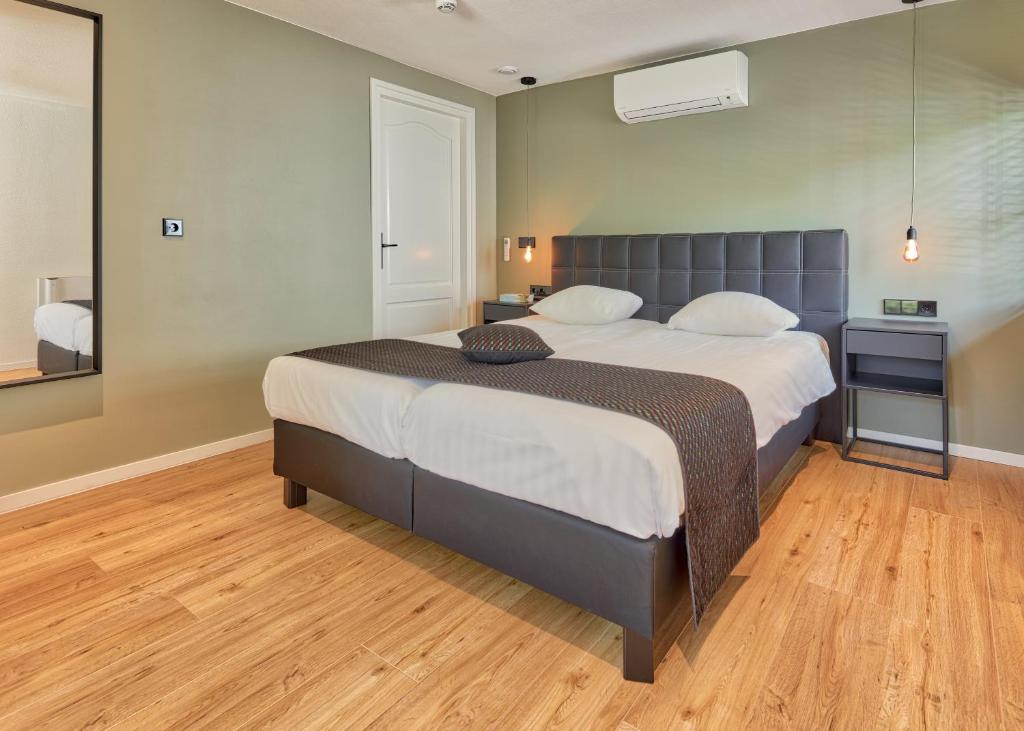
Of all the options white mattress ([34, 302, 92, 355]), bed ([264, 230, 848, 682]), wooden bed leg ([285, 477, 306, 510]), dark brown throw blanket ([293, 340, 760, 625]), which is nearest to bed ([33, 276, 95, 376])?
white mattress ([34, 302, 92, 355])

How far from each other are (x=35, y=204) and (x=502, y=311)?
286 centimetres

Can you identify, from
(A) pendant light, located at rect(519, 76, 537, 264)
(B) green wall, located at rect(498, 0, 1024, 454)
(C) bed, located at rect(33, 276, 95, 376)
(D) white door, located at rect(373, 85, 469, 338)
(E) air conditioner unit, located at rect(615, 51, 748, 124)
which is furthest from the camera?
(A) pendant light, located at rect(519, 76, 537, 264)

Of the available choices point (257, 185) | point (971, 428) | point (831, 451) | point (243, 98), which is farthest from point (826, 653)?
point (243, 98)

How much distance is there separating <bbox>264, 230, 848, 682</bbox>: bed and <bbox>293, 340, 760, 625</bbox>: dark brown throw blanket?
0.17 ft

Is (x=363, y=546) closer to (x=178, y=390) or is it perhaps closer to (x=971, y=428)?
(x=178, y=390)

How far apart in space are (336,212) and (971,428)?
3882mm

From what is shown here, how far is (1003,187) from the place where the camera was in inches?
120

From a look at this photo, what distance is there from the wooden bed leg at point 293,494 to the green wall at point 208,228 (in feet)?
3.21

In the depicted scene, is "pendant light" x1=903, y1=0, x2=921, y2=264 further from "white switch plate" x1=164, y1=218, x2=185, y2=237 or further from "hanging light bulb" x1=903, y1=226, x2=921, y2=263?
"white switch plate" x1=164, y1=218, x2=185, y2=237

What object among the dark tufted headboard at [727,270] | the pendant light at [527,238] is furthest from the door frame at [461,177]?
the dark tufted headboard at [727,270]

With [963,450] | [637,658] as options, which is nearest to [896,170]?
[963,450]

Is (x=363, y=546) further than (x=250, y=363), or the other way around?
(x=250, y=363)

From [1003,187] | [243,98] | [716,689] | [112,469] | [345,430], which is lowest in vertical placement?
[716,689]

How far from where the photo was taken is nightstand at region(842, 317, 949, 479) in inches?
117
